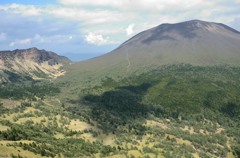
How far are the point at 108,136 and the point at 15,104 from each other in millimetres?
61172

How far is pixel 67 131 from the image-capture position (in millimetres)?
149625

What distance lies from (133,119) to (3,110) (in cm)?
6768

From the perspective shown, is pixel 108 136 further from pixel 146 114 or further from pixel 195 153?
pixel 146 114

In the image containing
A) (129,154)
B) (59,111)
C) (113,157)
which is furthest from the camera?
(59,111)

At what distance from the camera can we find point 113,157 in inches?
4592

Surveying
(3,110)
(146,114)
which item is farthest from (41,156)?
(146,114)

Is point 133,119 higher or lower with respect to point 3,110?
lower

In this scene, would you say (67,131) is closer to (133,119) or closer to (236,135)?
(133,119)

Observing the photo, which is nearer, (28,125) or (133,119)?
(28,125)

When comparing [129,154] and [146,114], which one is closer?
[129,154]

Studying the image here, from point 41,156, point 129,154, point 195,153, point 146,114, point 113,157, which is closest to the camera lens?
point 41,156

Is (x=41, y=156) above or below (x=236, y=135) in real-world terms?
above

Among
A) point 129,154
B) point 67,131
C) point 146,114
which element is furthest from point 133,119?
point 129,154

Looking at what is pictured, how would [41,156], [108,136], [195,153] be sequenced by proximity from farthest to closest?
[108,136] → [195,153] → [41,156]
